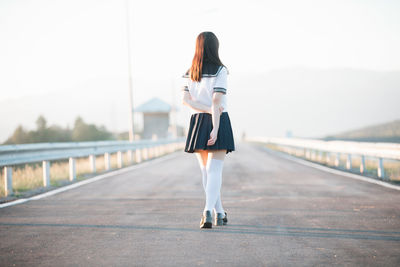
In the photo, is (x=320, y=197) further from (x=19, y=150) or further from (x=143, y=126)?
(x=143, y=126)

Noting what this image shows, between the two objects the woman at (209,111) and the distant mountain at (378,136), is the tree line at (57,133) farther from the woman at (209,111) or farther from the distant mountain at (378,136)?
the woman at (209,111)

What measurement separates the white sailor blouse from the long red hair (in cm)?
6

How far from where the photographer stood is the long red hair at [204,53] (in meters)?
4.69

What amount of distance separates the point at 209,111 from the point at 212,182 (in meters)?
0.82

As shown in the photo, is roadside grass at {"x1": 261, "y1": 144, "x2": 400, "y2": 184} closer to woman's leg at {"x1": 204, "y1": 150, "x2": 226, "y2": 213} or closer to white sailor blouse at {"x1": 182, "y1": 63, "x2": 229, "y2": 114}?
woman's leg at {"x1": 204, "y1": 150, "x2": 226, "y2": 213}

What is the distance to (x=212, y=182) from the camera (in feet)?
15.5

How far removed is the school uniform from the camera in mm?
4617

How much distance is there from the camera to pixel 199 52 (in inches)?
187

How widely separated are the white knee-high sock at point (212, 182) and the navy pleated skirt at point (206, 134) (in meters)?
0.23

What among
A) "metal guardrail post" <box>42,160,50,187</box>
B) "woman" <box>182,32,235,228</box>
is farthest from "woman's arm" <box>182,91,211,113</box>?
"metal guardrail post" <box>42,160,50,187</box>

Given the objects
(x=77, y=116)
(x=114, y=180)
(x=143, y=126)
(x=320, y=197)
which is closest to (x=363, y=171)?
(x=320, y=197)

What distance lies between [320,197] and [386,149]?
3.71m

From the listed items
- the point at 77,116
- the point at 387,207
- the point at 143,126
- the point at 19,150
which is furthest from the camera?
the point at 143,126

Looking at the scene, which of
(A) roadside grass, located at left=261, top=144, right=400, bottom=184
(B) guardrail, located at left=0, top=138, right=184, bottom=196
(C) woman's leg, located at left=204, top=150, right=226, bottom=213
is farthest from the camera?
(A) roadside grass, located at left=261, top=144, right=400, bottom=184
